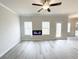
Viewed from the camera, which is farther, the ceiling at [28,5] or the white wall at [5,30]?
the white wall at [5,30]

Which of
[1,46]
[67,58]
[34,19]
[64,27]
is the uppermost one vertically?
[34,19]

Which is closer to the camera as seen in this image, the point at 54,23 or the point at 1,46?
the point at 1,46

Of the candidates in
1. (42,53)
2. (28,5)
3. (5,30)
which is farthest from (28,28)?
(42,53)

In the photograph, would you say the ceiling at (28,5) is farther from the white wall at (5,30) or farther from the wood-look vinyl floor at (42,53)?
the wood-look vinyl floor at (42,53)

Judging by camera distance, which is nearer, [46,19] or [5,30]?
[5,30]

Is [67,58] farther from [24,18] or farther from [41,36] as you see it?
[24,18]

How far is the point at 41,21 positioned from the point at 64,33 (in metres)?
2.96

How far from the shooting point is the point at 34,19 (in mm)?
11688

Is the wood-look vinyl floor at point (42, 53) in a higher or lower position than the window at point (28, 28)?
lower

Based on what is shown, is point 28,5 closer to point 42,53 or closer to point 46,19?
point 42,53

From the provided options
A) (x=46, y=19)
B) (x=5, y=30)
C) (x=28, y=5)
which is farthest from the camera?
(x=46, y=19)

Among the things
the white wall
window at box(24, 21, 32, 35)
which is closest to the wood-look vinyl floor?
the white wall

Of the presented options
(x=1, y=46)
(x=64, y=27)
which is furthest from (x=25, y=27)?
(x=1, y=46)

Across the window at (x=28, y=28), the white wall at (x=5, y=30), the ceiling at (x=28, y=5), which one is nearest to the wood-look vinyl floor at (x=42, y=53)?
the white wall at (x=5, y=30)
